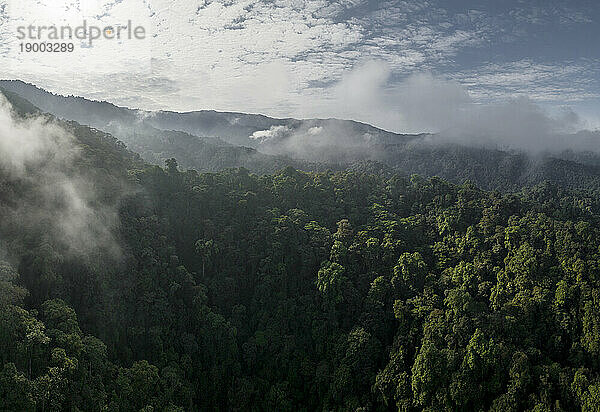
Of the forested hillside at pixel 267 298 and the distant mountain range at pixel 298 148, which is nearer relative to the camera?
the forested hillside at pixel 267 298

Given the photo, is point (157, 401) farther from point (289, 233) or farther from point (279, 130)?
point (279, 130)

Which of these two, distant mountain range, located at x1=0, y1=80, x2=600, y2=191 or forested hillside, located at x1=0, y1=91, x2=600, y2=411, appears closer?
forested hillside, located at x1=0, y1=91, x2=600, y2=411

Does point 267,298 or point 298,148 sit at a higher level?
point 298,148

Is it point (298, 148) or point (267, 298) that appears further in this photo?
point (298, 148)

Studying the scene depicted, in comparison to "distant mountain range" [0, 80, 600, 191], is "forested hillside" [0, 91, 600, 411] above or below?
below

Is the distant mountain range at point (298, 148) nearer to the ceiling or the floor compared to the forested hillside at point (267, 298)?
nearer to the ceiling
